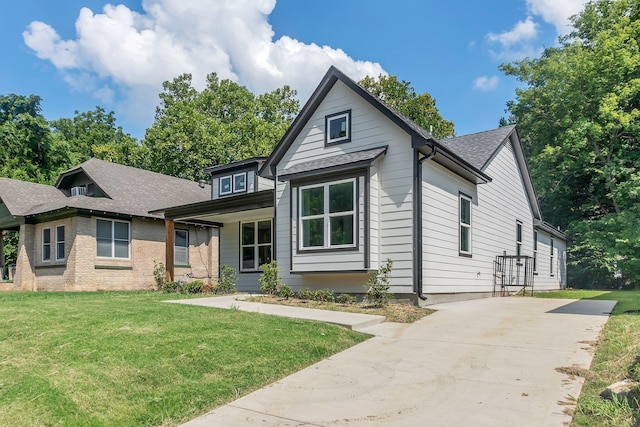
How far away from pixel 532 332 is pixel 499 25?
12.3 meters

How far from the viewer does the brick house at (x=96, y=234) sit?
1647 centimetres

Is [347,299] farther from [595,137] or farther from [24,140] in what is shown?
[24,140]

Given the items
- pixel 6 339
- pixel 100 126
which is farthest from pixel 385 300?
pixel 100 126

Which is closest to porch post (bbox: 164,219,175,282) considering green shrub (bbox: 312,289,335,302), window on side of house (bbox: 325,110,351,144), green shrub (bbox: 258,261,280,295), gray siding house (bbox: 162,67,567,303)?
gray siding house (bbox: 162,67,567,303)

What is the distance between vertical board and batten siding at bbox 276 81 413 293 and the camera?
10.1 meters

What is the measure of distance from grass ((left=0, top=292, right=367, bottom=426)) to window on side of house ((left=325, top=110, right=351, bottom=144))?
5653 mm

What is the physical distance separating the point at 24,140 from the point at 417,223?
30521 mm

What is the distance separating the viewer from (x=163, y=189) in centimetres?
2172

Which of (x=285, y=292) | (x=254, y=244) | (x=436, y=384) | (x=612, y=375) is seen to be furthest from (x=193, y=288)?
(x=612, y=375)

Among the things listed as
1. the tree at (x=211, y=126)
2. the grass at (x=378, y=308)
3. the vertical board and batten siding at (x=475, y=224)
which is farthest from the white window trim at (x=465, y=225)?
the tree at (x=211, y=126)

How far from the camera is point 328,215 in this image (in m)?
10.6

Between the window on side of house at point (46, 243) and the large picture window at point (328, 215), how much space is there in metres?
12.2

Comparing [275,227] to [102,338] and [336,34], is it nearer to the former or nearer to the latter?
[102,338]

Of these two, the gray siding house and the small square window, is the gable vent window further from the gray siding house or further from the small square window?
the gray siding house
